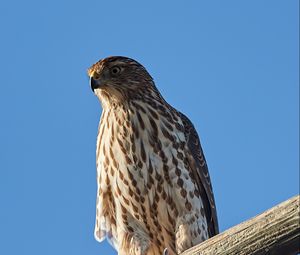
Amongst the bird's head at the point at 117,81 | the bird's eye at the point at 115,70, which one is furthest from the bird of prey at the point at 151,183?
the bird's eye at the point at 115,70

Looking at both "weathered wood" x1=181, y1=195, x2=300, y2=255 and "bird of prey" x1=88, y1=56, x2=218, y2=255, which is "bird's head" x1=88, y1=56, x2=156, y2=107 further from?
"weathered wood" x1=181, y1=195, x2=300, y2=255

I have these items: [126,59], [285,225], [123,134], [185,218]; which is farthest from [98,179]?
[285,225]

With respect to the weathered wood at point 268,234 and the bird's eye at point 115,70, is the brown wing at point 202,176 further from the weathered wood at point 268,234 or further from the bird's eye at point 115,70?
the weathered wood at point 268,234

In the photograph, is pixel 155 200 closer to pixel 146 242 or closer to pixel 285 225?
pixel 146 242

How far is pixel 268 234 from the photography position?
3355 mm

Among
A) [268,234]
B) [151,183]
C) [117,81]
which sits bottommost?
[268,234]

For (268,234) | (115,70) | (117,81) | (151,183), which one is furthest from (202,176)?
(268,234)

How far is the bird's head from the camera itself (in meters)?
7.12

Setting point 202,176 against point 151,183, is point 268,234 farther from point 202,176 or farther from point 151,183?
point 202,176

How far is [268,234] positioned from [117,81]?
4.07 meters

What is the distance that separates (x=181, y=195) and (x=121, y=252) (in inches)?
28.8

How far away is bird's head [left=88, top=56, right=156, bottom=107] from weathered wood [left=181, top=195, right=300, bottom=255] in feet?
11.8

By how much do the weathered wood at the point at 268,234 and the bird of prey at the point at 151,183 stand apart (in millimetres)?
2751

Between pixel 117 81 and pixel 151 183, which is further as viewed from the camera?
pixel 117 81
